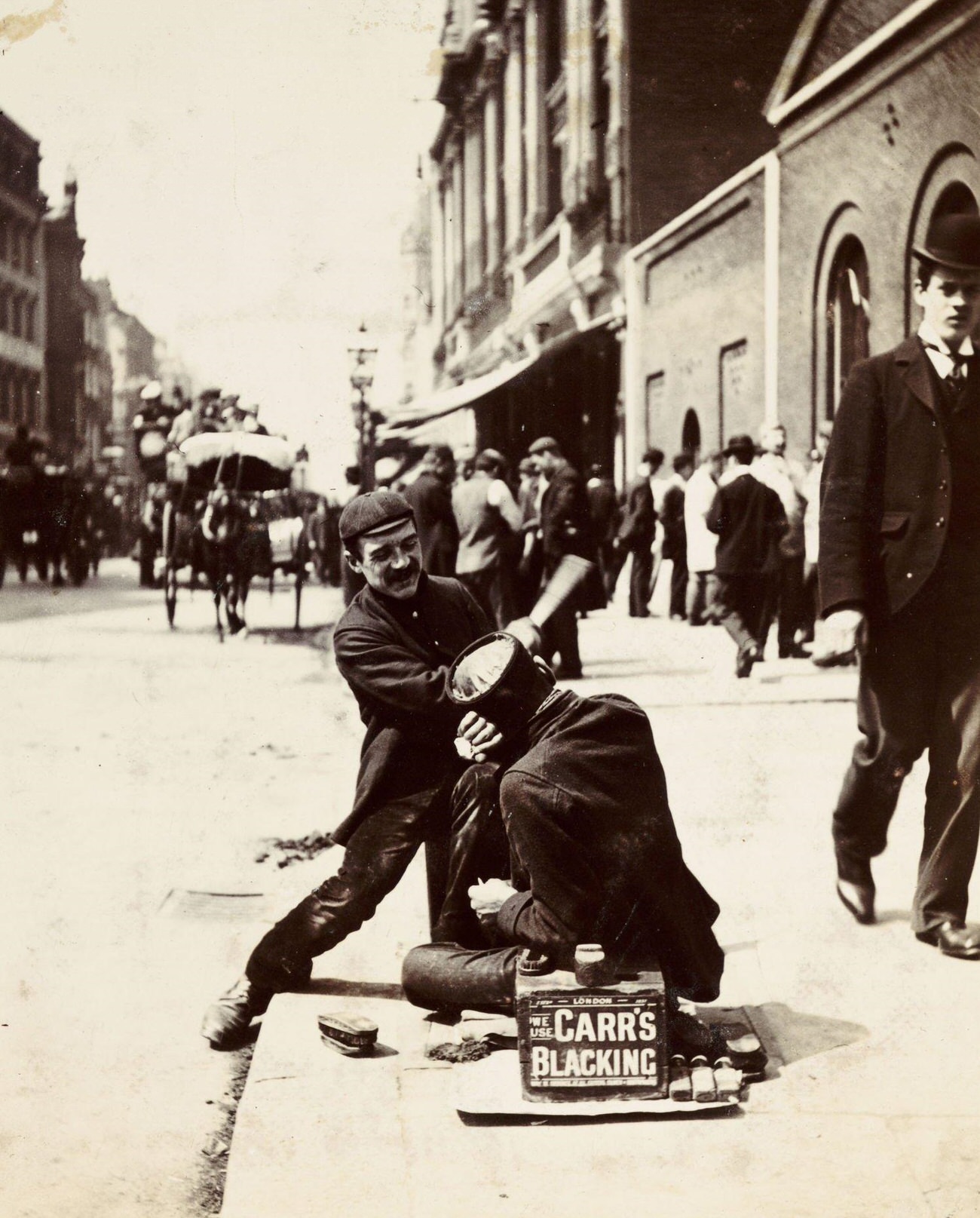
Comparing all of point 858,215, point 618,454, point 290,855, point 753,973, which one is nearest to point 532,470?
point 858,215

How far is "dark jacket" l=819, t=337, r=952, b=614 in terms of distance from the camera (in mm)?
4738

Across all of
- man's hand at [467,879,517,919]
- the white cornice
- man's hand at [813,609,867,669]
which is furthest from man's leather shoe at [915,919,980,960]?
the white cornice

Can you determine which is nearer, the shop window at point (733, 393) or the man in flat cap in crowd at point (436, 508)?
the man in flat cap in crowd at point (436, 508)

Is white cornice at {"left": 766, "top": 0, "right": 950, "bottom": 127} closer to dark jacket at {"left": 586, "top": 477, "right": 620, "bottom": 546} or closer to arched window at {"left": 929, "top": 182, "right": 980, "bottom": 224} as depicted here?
arched window at {"left": 929, "top": 182, "right": 980, "bottom": 224}

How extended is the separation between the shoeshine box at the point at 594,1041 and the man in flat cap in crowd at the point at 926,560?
1.42 m

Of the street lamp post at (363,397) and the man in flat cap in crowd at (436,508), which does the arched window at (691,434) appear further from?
the man in flat cap in crowd at (436,508)

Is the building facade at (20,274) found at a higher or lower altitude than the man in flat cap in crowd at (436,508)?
higher

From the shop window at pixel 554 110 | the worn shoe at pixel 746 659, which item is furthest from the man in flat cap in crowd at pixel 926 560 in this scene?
the shop window at pixel 554 110

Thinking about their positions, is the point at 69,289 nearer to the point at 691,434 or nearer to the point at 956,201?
the point at 956,201

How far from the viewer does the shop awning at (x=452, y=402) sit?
18697 millimetres

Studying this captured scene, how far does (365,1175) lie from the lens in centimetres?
341

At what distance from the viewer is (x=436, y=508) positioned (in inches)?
482

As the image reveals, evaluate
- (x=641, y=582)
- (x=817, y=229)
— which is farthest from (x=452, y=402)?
(x=817, y=229)

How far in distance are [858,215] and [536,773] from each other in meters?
10.5
